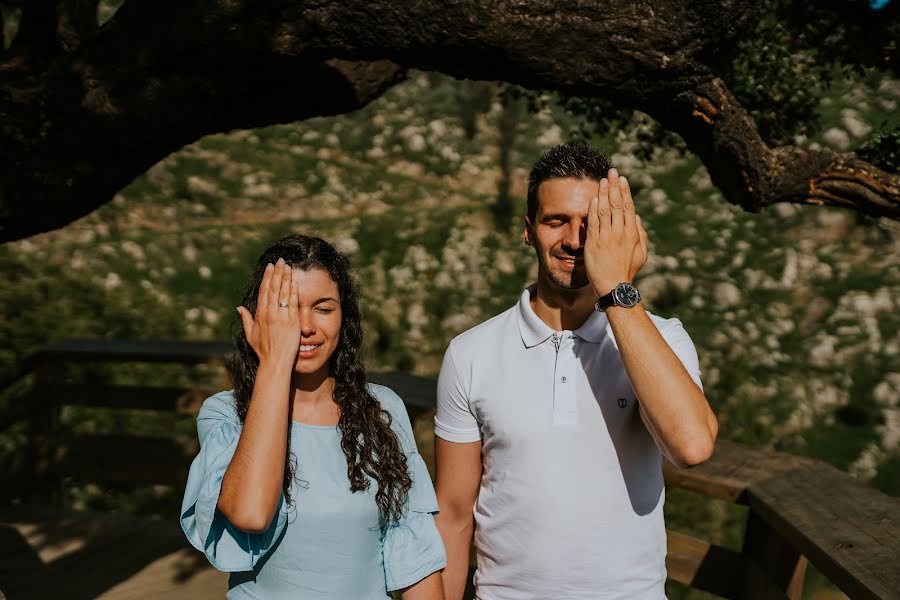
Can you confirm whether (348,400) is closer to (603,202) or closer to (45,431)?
(603,202)

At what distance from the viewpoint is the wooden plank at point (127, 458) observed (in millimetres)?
6332

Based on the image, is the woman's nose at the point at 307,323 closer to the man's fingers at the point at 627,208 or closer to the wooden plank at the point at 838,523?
the man's fingers at the point at 627,208

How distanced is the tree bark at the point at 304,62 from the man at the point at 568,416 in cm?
122

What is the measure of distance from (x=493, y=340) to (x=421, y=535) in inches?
24.5

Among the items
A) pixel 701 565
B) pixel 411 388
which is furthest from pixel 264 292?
pixel 411 388

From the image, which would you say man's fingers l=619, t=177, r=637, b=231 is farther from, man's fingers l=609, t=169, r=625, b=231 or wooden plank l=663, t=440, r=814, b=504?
wooden plank l=663, t=440, r=814, b=504

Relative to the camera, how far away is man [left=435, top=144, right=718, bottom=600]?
228 centimetres

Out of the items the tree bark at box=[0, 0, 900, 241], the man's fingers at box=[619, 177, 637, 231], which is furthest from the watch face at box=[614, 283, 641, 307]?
the tree bark at box=[0, 0, 900, 241]

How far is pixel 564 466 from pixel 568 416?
143mm

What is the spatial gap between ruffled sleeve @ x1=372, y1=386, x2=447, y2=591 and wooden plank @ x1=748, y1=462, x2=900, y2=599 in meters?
1.38

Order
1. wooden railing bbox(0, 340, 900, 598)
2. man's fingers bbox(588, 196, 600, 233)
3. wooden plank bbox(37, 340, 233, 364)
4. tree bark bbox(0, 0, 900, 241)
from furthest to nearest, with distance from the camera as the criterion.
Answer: wooden plank bbox(37, 340, 233, 364) < tree bark bbox(0, 0, 900, 241) < wooden railing bbox(0, 340, 900, 598) < man's fingers bbox(588, 196, 600, 233)

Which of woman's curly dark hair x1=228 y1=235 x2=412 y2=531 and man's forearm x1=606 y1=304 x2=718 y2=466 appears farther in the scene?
woman's curly dark hair x1=228 y1=235 x2=412 y2=531

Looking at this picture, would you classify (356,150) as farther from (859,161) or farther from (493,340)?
(493,340)

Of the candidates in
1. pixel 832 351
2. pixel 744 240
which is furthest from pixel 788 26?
pixel 744 240
